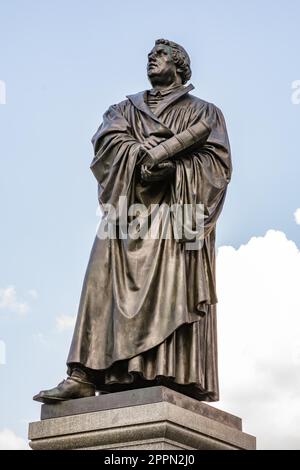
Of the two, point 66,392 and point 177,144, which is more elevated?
point 177,144

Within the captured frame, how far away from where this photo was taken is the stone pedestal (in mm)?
8336

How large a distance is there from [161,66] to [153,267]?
2775 millimetres

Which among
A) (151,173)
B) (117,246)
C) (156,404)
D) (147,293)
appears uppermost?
(151,173)

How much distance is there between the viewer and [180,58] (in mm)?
10812

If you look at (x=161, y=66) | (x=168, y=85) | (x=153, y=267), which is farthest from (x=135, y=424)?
(x=161, y=66)

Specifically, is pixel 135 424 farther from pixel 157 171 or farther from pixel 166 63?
pixel 166 63

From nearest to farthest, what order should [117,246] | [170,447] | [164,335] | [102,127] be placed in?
[170,447] → [164,335] → [117,246] → [102,127]

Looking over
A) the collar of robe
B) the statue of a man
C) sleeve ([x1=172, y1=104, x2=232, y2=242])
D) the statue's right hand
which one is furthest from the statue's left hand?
the collar of robe

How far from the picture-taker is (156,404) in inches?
330

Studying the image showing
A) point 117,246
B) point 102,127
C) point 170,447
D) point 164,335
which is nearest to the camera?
point 170,447

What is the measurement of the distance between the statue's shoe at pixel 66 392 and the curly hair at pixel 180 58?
4059 millimetres
